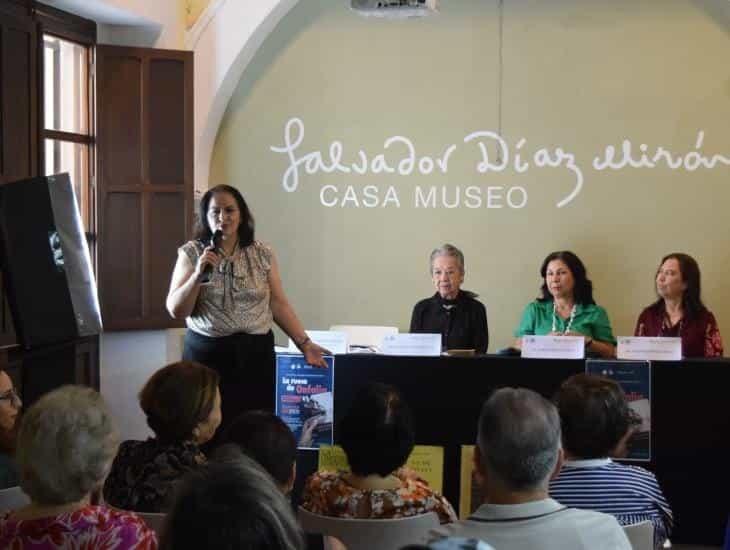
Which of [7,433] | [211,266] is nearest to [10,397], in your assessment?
[7,433]

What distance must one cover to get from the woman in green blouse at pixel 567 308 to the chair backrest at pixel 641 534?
2.79 m

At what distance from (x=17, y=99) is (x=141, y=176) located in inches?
43.8

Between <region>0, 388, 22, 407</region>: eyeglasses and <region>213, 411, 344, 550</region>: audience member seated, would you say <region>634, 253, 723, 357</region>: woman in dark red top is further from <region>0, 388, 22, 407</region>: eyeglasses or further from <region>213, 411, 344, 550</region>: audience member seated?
<region>0, 388, 22, 407</region>: eyeglasses

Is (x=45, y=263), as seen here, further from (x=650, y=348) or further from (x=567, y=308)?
(x=567, y=308)

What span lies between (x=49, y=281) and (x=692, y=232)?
3944 millimetres

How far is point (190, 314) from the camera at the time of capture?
4332 mm

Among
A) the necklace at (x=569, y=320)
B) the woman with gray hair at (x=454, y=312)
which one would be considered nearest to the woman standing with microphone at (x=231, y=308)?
the woman with gray hair at (x=454, y=312)

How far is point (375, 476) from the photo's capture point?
271 centimetres

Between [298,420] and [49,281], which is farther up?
[49,281]

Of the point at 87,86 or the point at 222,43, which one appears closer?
the point at 87,86

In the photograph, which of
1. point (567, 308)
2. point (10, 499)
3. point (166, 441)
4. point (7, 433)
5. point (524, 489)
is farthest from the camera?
point (567, 308)

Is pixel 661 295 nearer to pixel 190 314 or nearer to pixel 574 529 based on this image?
pixel 190 314

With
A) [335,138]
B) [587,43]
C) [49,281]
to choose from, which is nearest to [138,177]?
[335,138]

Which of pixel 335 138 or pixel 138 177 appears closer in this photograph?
pixel 138 177
